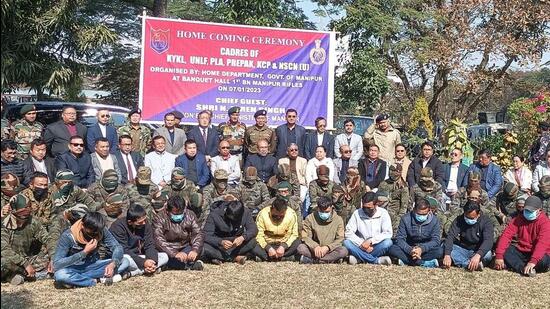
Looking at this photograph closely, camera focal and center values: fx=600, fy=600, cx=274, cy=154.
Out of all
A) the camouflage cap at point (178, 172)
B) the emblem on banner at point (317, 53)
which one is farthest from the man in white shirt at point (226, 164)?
the emblem on banner at point (317, 53)

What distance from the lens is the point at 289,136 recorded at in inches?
372

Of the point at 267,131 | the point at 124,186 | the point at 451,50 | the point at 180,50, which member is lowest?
the point at 124,186

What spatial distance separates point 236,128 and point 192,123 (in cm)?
118

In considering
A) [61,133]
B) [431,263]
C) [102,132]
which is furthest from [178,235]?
[431,263]

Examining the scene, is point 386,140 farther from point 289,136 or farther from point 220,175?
point 220,175

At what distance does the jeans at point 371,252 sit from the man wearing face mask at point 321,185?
37.6 inches

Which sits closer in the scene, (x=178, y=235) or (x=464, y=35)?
(x=178, y=235)

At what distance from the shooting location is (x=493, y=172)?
9008mm

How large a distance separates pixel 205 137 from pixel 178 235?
2.32 meters

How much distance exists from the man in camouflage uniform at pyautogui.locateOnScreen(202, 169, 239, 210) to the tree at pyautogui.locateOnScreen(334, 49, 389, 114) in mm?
6539

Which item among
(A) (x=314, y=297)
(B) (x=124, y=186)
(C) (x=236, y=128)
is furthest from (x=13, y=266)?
(C) (x=236, y=128)

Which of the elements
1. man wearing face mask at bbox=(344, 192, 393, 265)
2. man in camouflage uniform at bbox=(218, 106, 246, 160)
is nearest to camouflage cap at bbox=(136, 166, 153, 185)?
man in camouflage uniform at bbox=(218, 106, 246, 160)

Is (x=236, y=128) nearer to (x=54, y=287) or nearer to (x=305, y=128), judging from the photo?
(x=305, y=128)

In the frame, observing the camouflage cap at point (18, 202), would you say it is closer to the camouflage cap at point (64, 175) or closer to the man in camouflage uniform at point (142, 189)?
the camouflage cap at point (64, 175)
